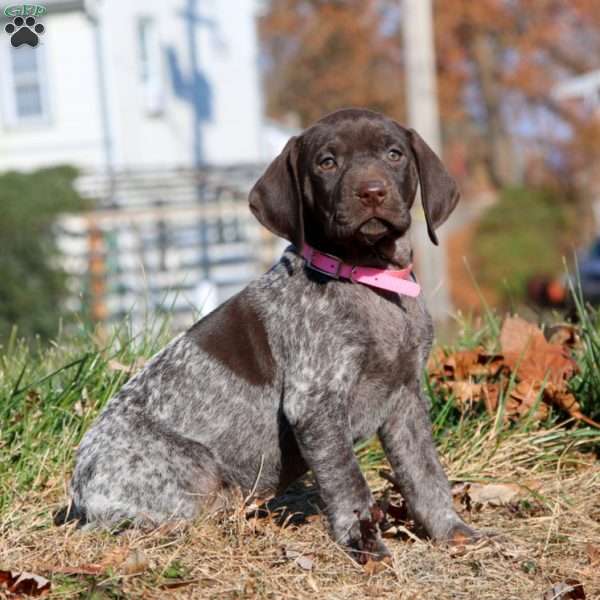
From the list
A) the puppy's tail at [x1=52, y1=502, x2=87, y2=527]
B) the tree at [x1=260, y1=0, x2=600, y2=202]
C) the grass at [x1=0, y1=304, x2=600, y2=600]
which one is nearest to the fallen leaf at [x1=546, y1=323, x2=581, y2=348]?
the grass at [x1=0, y1=304, x2=600, y2=600]

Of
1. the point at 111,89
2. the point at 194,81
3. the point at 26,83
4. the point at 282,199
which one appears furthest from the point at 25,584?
the point at 194,81

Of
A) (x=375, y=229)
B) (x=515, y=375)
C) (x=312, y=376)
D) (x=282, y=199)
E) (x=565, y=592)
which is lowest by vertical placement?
(x=565, y=592)

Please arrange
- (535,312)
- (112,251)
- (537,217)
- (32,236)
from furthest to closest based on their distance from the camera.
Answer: (537,217)
(112,251)
(32,236)
(535,312)

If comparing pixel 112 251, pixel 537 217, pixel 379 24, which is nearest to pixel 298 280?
pixel 112 251

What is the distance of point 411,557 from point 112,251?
12832 millimetres

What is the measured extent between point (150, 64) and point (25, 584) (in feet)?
67.4

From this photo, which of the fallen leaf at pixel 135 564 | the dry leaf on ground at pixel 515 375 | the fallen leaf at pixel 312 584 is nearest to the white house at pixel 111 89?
the dry leaf on ground at pixel 515 375

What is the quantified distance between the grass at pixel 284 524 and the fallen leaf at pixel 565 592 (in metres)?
0.05

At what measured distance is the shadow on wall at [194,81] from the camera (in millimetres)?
24516

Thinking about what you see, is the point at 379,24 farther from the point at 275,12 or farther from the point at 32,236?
the point at 32,236

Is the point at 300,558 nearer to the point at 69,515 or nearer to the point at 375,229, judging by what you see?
the point at 69,515

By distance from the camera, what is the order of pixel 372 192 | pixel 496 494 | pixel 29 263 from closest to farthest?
pixel 372 192
pixel 496 494
pixel 29 263

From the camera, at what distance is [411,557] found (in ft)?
13.6

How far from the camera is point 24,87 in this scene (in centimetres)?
2227
